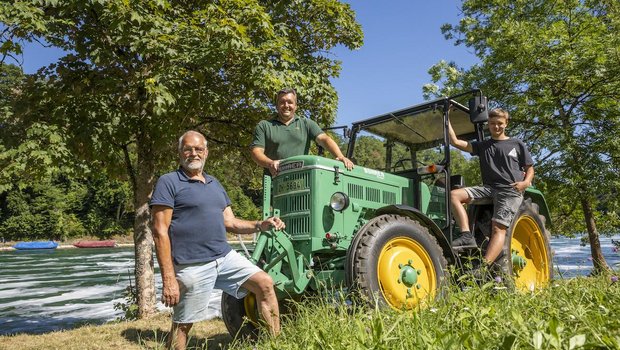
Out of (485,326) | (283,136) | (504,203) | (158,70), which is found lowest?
(485,326)

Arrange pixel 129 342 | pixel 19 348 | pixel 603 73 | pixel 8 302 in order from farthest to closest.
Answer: pixel 8 302 → pixel 603 73 → pixel 19 348 → pixel 129 342

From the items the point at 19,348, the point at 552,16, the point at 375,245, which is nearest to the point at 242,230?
the point at 375,245

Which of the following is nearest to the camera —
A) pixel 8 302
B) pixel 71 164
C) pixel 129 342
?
pixel 129 342

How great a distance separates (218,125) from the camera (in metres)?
8.95

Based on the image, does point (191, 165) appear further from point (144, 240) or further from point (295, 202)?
point (144, 240)

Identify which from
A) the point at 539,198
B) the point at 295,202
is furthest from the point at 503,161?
the point at 295,202

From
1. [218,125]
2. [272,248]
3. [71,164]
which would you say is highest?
[218,125]

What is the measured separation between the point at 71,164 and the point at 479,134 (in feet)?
16.8

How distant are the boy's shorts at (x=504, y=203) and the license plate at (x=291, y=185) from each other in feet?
5.96

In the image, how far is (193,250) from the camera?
126 inches

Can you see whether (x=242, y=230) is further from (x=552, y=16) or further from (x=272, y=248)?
(x=552, y=16)

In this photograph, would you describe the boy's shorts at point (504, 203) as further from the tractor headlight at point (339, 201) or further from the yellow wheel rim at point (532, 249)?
the tractor headlight at point (339, 201)

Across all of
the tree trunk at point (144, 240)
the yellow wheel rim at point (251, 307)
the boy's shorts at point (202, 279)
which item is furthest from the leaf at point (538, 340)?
the tree trunk at point (144, 240)

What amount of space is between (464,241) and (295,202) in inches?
66.9
